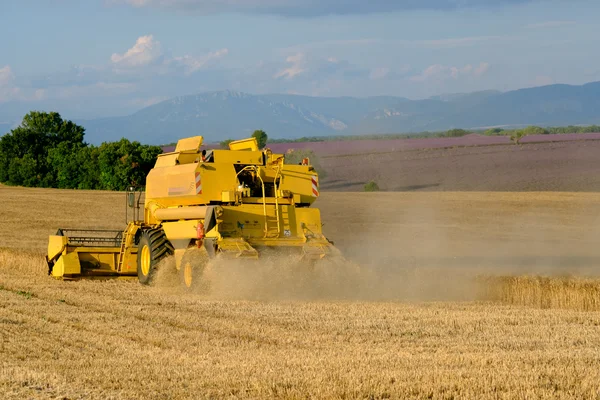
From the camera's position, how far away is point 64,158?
235 feet

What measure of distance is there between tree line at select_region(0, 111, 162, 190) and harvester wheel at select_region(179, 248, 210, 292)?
41775 mm

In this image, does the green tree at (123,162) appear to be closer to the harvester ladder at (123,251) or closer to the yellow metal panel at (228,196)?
the harvester ladder at (123,251)

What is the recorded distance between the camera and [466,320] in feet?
38.5

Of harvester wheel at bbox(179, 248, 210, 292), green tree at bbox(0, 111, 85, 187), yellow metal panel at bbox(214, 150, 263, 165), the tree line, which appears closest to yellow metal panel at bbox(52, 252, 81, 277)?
harvester wheel at bbox(179, 248, 210, 292)

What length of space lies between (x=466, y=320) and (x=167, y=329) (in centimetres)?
398

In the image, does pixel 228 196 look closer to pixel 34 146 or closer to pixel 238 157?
pixel 238 157

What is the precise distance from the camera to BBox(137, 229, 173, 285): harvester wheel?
1678 centimetres

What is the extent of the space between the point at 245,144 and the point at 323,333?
7.68 metres

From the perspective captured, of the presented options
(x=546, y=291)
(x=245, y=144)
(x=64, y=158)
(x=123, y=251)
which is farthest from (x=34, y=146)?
(x=546, y=291)

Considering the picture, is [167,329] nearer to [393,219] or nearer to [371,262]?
[371,262]

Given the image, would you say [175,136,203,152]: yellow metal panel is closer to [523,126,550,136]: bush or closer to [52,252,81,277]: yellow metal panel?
[52,252,81,277]: yellow metal panel

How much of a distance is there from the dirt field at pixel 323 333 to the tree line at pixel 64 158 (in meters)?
40.4

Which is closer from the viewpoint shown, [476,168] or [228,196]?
[228,196]

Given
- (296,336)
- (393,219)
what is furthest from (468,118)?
(296,336)
